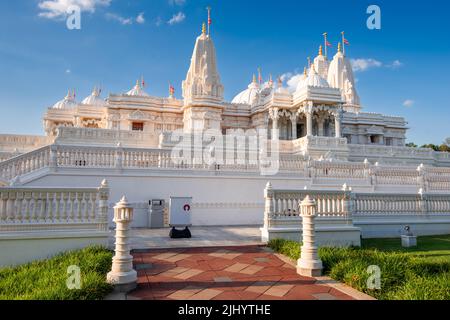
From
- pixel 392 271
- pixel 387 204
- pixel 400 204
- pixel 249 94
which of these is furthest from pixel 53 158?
pixel 249 94

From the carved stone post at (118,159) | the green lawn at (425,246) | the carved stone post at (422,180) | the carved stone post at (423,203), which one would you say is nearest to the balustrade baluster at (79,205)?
the carved stone post at (118,159)

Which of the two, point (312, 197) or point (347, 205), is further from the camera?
point (347, 205)

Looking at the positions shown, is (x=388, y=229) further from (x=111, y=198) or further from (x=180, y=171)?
(x=111, y=198)

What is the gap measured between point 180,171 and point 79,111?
25.6 m

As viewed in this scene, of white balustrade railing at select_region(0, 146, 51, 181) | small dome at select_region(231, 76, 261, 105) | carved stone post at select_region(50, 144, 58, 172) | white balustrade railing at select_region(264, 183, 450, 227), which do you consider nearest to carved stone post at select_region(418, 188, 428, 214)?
white balustrade railing at select_region(264, 183, 450, 227)

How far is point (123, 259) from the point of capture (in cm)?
509

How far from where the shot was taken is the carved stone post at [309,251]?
5.75m

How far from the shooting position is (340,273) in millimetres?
5586

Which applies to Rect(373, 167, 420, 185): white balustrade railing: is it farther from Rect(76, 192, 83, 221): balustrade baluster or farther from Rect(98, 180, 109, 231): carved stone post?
Rect(76, 192, 83, 221): balustrade baluster

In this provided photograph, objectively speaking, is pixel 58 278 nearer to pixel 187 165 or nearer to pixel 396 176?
pixel 187 165

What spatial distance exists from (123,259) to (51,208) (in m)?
3.01

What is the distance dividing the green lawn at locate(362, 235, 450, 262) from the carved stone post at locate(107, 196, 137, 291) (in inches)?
256

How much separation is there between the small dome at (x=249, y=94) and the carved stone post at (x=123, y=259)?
34.8 m

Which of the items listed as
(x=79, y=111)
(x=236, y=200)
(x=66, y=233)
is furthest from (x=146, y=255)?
(x=79, y=111)
